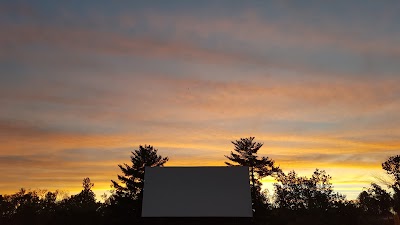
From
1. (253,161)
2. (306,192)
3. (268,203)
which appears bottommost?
(268,203)

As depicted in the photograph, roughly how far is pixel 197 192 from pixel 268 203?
12311 millimetres

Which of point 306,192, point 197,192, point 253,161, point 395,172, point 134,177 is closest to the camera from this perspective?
point 197,192

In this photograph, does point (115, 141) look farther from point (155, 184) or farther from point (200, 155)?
point (200, 155)

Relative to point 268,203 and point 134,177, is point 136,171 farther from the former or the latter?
point 268,203

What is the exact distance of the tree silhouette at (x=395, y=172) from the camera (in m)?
22.2

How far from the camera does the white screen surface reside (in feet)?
51.9

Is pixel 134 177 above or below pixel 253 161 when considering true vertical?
below

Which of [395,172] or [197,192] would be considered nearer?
[197,192]

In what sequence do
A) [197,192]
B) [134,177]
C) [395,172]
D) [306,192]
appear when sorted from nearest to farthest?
[197,192] < [395,172] < [306,192] < [134,177]

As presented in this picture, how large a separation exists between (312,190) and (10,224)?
2525cm

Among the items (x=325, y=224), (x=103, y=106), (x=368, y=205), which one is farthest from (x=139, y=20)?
(x=368, y=205)

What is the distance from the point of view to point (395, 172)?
2250 cm

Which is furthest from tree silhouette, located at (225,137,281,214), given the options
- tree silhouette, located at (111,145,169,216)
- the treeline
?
tree silhouette, located at (111,145,169,216)

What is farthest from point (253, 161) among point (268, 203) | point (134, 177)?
point (134, 177)
